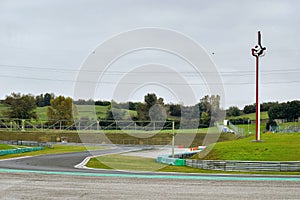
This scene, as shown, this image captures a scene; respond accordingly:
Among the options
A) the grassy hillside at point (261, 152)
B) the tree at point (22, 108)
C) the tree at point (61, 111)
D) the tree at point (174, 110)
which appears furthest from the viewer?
the tree at point (22, 108)

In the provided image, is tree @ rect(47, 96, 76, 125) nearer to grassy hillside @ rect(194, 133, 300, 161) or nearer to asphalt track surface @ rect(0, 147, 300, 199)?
grassy hillside @ rect(194, 133, 300, 161)

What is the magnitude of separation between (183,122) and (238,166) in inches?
1165

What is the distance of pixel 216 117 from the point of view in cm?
6147

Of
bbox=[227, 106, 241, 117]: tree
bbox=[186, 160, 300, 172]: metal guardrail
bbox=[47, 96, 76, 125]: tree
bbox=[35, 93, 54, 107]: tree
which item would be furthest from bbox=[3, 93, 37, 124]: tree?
bbox=[186, 160, 300, 172]: metal guardrail

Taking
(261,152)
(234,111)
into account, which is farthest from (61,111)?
(261,152)

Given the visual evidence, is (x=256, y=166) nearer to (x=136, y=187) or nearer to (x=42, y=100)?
(x=136, y=187)

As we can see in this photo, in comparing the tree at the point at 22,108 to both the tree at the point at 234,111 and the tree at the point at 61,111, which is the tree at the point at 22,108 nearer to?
the tree at the point at 61,111

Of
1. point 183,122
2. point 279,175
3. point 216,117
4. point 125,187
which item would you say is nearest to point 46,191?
point 125,187

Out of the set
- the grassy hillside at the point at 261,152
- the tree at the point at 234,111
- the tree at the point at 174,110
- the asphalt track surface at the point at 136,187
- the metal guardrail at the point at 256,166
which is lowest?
the asphalt track surface at the point at 136,187

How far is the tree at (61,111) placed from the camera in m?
94.4

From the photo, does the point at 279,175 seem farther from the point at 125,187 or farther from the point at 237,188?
the point at 125,187

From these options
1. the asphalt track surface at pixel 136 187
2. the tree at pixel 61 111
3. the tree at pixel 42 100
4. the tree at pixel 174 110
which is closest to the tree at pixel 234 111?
the tree at pixel 61 111

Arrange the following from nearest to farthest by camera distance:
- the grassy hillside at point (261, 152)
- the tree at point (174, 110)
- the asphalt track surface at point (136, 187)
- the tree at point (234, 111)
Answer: the asphalt track surface at point (136, 187) → the grassy hillside at point (261, 152) → the tree at point (174, 110) → the tree at point (234, 111)

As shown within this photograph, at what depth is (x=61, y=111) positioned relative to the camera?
102 meters
